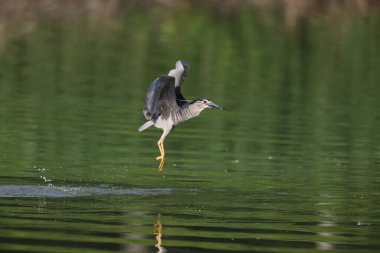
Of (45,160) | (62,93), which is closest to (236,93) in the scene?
(62,93)

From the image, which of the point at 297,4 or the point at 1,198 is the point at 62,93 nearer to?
the point at 1,198

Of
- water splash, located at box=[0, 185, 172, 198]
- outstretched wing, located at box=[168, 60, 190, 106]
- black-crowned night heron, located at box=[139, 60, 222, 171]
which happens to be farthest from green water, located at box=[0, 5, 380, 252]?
outstretched wing, located at box=[168, 60, 190, 106]

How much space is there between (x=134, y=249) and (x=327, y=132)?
1039 cm

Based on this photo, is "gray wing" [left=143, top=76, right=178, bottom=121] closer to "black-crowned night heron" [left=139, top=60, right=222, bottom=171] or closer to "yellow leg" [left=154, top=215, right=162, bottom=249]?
"black-crowned night heron" [left=139, top=60, right=222, bottom=171]

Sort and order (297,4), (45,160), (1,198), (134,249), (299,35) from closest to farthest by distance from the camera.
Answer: (134,249) → (1,198) → (45,160) → (299,35) → (297,4)

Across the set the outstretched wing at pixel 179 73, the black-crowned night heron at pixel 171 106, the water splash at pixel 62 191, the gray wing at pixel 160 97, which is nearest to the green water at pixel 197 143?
the water splash at pixel 62 191

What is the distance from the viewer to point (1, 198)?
1441cm

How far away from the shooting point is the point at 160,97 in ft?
55.2

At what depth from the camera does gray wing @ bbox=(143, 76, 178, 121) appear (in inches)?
632

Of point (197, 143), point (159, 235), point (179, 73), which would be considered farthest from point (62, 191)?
point (197, 143)

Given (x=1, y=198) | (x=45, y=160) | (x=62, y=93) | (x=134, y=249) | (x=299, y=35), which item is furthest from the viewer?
(x=299, y=35)

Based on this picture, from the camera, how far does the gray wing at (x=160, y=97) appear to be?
16.1 meters

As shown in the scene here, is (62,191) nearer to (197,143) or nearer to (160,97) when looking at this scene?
(160,97)

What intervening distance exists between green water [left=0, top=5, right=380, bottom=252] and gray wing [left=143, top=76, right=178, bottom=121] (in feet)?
2.44
